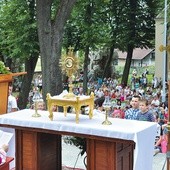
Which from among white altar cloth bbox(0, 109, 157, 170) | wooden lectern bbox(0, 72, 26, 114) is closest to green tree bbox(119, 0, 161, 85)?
wooden lectern bbox(0, 72, 26, 114)

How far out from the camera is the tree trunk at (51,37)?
1269 centimetres

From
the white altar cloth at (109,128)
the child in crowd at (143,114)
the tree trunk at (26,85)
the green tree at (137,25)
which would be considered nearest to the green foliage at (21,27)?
the tree trunk at (26,85)

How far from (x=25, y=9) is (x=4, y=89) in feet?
47.2

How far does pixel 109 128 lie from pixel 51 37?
733cm

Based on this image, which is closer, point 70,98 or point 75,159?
point 70,98

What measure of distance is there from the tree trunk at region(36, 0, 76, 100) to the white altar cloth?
6101mm

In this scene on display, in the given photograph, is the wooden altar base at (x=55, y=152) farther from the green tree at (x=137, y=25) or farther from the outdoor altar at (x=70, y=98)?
the green tree at (x=137, y=25)

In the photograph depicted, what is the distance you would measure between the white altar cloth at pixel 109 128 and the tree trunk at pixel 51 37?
610 centimetres

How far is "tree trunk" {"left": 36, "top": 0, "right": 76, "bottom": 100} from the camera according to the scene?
1269 cm

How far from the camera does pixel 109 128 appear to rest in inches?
235

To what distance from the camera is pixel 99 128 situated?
598cm

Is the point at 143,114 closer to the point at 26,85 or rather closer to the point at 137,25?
the point at 26,85


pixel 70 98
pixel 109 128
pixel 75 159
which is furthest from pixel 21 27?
pixel 109 128

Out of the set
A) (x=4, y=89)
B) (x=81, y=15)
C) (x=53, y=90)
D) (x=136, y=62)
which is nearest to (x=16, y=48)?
(x=81, y=15)
